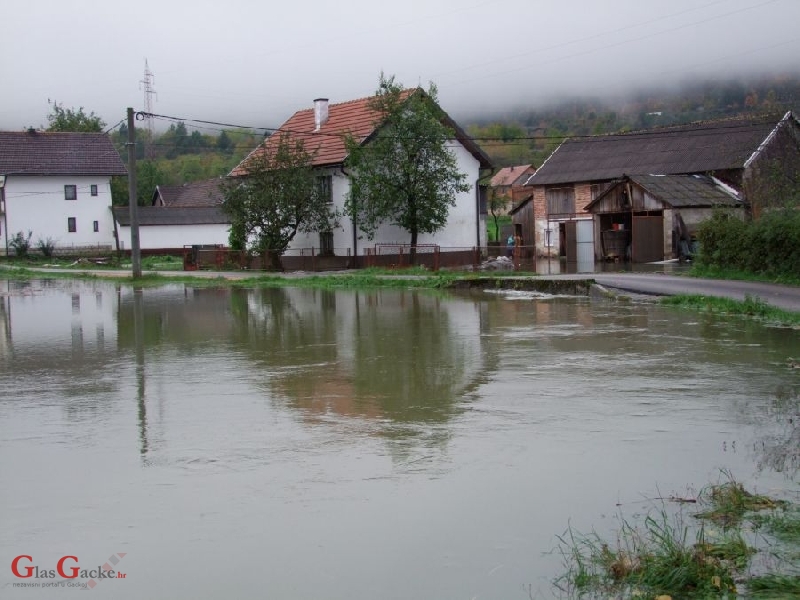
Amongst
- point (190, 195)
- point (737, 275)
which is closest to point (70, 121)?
point (190, 195)

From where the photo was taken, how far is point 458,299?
26406 mm

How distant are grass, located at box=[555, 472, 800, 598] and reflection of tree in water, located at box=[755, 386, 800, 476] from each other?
1187mm

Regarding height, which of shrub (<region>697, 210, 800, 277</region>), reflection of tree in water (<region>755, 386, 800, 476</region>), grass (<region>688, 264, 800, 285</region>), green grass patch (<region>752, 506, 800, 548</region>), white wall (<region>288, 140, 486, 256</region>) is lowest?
green grass patch (<region>752, 506, 800, 548</region>)

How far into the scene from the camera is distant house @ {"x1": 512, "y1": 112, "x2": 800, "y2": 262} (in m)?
44.8

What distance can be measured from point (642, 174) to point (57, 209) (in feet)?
148

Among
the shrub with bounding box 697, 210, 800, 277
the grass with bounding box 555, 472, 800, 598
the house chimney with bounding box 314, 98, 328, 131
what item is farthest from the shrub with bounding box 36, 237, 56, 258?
the grass with bounding box 555, 472, 800, 598

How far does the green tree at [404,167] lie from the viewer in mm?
40719

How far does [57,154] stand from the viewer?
233 feet

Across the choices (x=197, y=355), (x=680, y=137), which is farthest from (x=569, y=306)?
(x=680, y=137)

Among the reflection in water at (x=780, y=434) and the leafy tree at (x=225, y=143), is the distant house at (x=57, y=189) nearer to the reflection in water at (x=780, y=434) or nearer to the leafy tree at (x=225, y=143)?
the reflection in water at (x=780, y=434)

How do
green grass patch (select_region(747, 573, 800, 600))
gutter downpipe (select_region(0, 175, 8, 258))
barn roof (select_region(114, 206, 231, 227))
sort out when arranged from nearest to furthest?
green grass patch (select_region(747, 573, 800, 600)) → gutter downpipe (select_region(0, 175, 8, 258)) → barn roof (select_region(114, 206, 231, 227))

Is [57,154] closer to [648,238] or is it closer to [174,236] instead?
[174,236]

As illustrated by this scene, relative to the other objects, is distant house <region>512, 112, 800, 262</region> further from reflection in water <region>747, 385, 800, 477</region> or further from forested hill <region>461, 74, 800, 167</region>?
forested hill <region>461, 74, 800, 167</region>

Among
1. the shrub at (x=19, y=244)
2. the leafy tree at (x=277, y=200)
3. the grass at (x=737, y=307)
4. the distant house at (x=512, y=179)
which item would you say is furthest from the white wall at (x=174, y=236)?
the grass at (x=737, y=307)
